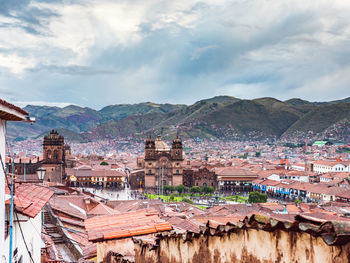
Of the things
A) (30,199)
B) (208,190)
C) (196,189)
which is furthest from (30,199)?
(208,190)

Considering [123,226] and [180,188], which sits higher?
[123,226]

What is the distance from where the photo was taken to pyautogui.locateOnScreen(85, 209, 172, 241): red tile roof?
244 inches

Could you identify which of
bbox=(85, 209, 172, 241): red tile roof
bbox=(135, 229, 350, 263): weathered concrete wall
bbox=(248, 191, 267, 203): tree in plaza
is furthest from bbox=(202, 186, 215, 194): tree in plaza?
bbox=(135, 229, 350, 263): weathered concrete wall

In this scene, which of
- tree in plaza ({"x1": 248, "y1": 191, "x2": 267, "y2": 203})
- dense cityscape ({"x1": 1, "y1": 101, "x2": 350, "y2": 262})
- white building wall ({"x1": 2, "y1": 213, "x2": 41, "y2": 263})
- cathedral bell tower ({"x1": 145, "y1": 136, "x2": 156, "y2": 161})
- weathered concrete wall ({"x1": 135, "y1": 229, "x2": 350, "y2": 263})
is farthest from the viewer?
cathedral bell tower ({"x1": 145, "y1": 136, "x2": 156, "y2": 161})

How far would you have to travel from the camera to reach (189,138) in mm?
191750

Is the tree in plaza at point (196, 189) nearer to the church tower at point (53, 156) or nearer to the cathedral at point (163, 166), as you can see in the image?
the cathedral at point (163, 166)

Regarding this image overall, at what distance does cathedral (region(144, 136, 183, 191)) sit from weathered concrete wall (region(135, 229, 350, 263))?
62058 millimetres

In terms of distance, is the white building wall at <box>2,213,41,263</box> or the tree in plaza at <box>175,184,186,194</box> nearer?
the white building wall at <box>2,213,41,263</box>

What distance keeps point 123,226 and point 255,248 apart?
4.23m

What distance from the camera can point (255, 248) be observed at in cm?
285

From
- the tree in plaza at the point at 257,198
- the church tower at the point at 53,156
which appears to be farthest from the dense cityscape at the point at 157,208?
the church tower at the point at 53,156

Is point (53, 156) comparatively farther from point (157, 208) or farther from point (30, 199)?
point (30, 199)

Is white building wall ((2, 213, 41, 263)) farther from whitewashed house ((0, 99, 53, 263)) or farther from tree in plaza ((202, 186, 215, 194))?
tree in plaza ((202, 186, 215, 194))

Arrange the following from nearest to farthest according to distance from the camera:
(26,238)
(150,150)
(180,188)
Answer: (26,238) < (180,188) < (150,150)
